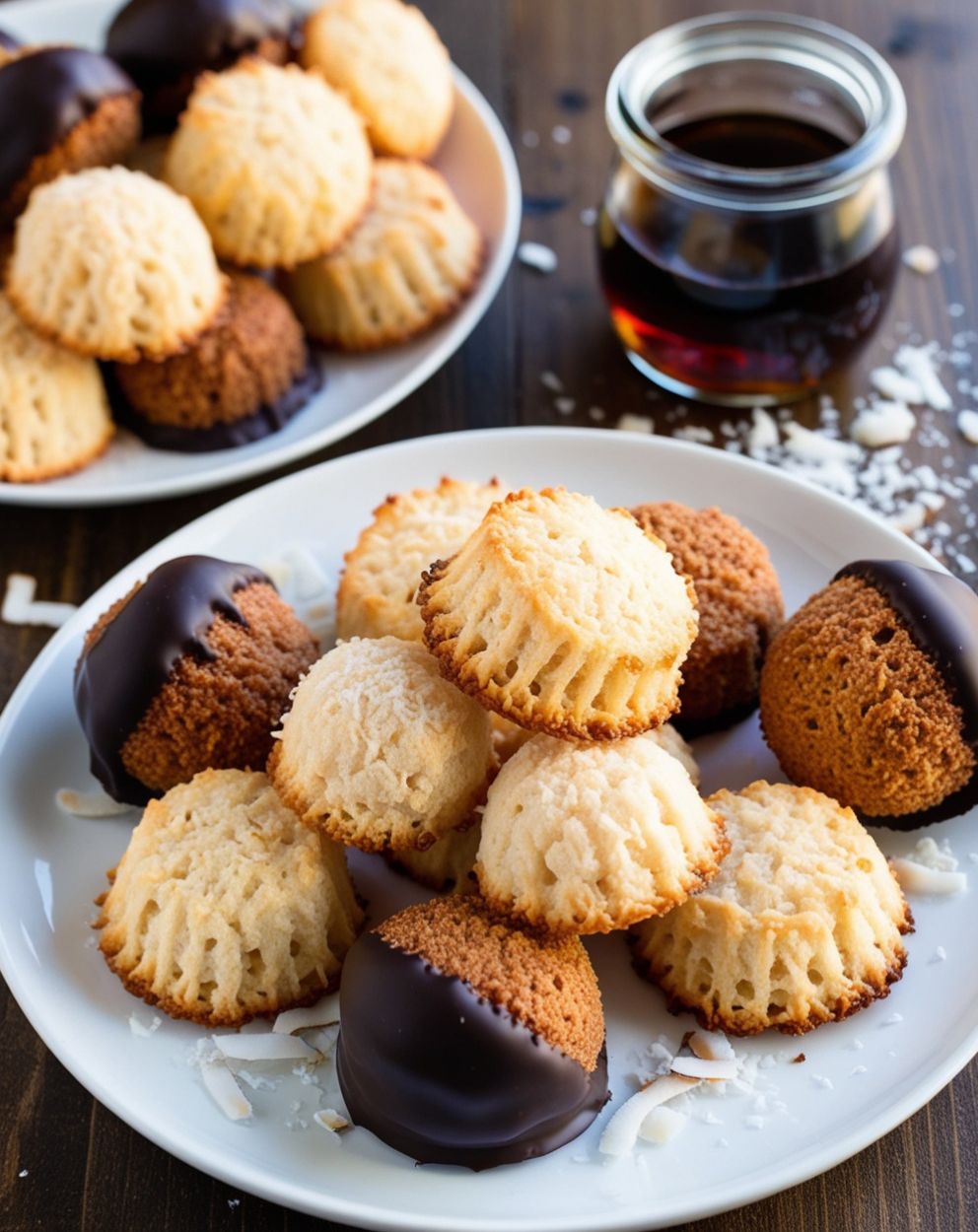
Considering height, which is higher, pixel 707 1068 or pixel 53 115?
pixel 53 115

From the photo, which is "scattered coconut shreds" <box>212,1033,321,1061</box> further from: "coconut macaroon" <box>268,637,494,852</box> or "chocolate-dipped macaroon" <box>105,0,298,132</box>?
"chocolate-dipped macaroon" <box>105,0,298,132</box>

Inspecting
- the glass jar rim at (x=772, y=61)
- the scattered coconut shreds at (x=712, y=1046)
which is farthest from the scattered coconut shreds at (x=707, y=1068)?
the glass jar rim at (x=772, y=61)

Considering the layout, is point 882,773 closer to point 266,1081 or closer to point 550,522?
point 550,522

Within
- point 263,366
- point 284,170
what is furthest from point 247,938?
point 284,170

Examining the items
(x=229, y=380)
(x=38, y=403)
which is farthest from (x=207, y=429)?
(x=38, y=403)

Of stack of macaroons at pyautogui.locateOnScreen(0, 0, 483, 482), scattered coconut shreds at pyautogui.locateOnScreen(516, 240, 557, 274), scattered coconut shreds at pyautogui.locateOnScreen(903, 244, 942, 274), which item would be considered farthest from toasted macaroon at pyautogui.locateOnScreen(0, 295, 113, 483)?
scattered coconut shreds at pyautogui.locateOnScreen(903, 244, 942, 274)

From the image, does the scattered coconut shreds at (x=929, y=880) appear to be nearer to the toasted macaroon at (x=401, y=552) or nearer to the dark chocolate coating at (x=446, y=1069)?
the dark chocolate coating at (x=446, y=1069)

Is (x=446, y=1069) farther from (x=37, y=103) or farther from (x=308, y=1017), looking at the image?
(x=37, y=103)
